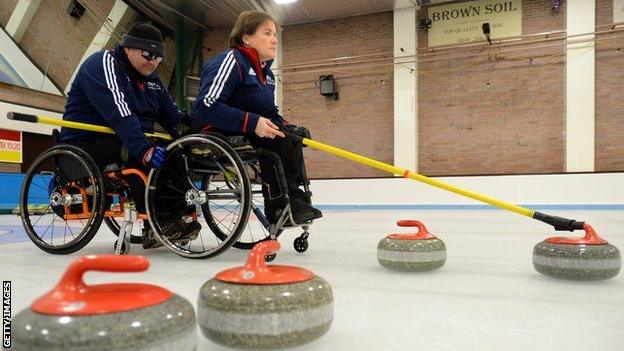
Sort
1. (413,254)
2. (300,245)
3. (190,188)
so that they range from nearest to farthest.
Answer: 1. (413,254)
2. (190,188)
3. (300,245)

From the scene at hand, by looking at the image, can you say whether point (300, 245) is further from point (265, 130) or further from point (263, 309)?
point (263, 309)

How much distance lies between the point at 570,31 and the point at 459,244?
6.69 metres

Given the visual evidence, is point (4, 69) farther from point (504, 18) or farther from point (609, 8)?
point (609, 8)

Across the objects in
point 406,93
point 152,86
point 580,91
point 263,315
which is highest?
point 406,93

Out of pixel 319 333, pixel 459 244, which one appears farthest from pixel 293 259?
pixel 319 333

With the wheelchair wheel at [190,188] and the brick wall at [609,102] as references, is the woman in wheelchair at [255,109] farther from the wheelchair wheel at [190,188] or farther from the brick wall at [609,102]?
the brick wall at [609,102]

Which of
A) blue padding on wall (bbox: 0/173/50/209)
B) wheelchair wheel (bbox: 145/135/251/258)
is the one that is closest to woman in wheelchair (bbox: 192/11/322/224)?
wheelchair wheel (bbox: 145/135/251/258)

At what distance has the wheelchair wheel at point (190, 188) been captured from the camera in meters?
1.63

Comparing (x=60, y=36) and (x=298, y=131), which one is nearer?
(x=298, y=131)

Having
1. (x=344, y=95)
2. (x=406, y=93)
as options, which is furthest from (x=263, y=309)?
(x=344, y=95)

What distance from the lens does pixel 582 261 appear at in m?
1.26

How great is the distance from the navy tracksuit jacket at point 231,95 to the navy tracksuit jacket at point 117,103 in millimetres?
265

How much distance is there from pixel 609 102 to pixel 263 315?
8.20 metres

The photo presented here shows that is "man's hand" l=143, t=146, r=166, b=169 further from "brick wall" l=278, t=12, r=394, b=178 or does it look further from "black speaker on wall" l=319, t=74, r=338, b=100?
"black speaker on wall" l=319, t=74, r=338, b=100
